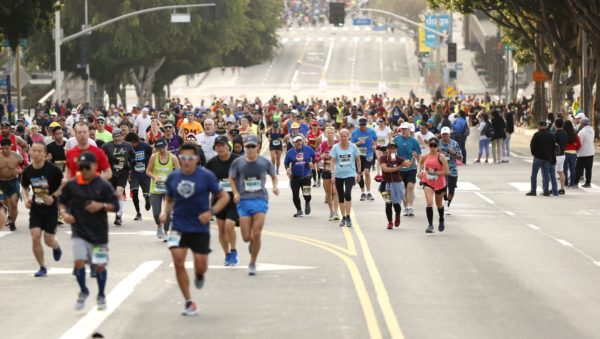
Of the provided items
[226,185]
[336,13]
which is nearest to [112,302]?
[226,185]

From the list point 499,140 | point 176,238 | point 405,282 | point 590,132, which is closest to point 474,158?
point 499,140

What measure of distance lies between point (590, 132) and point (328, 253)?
15.5 m

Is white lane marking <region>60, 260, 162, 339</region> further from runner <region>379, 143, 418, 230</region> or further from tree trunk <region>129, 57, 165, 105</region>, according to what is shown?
tree trunk <region>129, 57, 165, 105</region>

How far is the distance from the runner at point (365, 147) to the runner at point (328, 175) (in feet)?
6.21

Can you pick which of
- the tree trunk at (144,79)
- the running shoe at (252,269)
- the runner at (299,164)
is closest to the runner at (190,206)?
the running shoe at (252,269)

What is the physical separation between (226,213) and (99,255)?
4150 mm

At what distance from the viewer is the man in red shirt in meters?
17.5

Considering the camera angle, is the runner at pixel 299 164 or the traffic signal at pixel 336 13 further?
the traffic signal at pixel 336 13

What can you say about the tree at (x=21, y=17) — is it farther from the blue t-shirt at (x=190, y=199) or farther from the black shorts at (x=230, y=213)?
the blue t-shirt at (x=190, y=199)

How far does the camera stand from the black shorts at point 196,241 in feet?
48.8

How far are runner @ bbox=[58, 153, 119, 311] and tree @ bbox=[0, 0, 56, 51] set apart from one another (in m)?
28.8

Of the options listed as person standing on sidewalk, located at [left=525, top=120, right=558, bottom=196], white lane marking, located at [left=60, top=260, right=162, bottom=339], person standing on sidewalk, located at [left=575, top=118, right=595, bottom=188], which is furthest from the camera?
person standing on sidewalk, located at [left=575, top=118, right=595, bottom=188]

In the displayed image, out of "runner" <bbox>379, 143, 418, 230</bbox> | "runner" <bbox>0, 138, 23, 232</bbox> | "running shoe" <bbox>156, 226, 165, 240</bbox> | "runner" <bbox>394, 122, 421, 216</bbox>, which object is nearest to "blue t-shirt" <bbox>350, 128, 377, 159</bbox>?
"runner" <bbox>394, 122, 421, 216</bbox>

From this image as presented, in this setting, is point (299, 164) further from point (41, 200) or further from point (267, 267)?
point (41, 200)
